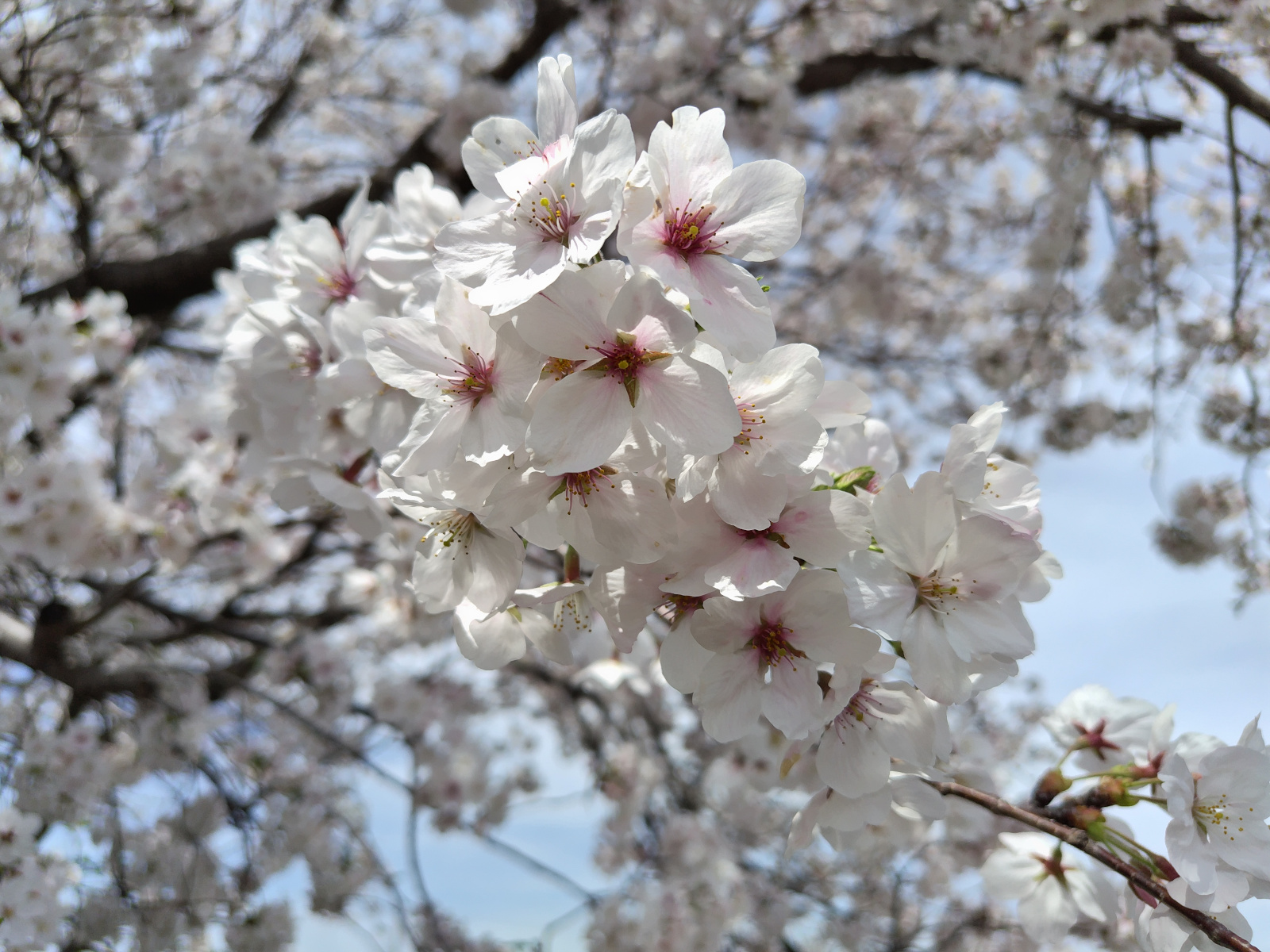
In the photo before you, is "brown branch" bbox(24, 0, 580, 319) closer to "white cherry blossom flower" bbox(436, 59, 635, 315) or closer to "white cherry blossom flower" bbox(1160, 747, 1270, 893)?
"white cherry blossom flower" bbox(436, 59, 635, 315)

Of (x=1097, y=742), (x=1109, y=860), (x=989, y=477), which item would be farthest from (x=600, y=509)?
(x=1097, y=742)

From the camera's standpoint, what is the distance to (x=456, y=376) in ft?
3.23

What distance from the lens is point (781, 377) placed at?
92 centimetres

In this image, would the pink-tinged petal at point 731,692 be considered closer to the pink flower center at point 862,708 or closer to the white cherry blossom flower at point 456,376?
the pink flower center at point 862,708

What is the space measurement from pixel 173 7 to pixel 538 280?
2.69 meters

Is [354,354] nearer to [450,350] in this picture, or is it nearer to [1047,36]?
[450,350]

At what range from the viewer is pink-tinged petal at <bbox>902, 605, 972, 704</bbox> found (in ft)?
3.05

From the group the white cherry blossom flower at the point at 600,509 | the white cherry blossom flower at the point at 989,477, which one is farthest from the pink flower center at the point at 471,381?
the white cherry blossom flower at the point at 989,477

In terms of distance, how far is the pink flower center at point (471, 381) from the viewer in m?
0.97

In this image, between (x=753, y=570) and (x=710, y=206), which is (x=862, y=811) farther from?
(x=710, y=206)

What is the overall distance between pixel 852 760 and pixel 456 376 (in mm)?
738

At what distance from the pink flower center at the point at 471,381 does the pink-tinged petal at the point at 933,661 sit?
60 cm

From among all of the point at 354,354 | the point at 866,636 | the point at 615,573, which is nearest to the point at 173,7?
Result: the point at 354,354

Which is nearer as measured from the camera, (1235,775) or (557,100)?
(557,100)
